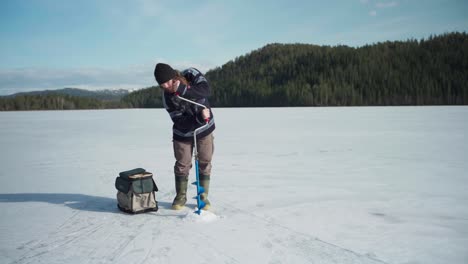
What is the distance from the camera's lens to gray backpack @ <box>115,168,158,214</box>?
12.6ft

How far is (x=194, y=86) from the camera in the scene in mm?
3754

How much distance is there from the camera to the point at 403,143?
31.8 feet

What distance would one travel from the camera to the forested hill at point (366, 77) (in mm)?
72125

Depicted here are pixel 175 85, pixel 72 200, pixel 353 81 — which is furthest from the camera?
pixel 353 81

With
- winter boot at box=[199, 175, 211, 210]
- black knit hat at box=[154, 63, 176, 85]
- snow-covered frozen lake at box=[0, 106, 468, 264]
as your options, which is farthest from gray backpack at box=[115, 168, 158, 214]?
black knit hat at box=[154, 63, 176, 85]

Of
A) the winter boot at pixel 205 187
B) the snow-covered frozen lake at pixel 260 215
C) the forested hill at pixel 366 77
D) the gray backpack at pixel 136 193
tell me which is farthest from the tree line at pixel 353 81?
the gray backpack at pixel 136 193

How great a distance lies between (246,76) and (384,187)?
116 m

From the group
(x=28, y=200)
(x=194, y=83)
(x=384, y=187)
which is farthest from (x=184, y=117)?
(x=384, y=187)

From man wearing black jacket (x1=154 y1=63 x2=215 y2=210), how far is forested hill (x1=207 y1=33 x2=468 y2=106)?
76050 mm

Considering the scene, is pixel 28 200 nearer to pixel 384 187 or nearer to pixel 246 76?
pixel 384 187

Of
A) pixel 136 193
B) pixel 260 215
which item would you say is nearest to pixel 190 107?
pixel 136 193

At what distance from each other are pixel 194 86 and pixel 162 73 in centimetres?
40

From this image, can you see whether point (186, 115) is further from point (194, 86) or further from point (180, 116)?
point (194, 86)

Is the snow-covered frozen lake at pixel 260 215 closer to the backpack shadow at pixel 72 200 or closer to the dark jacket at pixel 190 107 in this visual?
the backpack shadow at pixel 72 200
